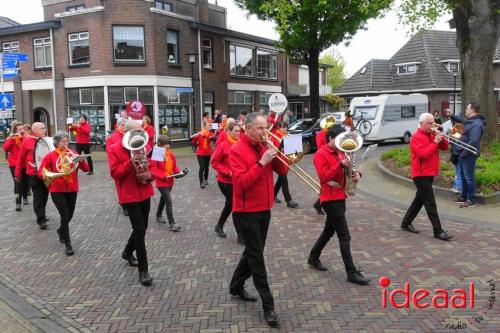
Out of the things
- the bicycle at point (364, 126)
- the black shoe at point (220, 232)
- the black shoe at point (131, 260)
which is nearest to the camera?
the black shoe at point (131, 260)

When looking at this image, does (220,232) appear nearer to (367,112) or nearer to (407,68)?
(367,112)

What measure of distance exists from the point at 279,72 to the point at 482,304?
101 feet

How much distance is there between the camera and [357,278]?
543 centimetres

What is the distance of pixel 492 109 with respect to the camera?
45.7 feet

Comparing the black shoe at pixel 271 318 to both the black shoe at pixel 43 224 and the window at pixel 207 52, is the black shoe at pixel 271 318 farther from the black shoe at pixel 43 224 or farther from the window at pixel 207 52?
the window at pixel 207 52

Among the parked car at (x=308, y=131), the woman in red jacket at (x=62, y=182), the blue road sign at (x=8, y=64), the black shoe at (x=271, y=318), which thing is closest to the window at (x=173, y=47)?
the blue road sign at (x=8, y=64)

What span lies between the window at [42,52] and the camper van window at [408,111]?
62.5ft

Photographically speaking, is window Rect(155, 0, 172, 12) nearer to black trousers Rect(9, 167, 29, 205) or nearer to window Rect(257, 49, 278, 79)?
window Rect(257, 49, 278, 79)

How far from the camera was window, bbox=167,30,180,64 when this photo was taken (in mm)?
25375

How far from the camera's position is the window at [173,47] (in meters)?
25.4

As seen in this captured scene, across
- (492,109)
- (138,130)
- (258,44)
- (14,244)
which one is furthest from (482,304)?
(258,44)

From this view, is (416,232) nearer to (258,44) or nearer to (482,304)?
(482,304)

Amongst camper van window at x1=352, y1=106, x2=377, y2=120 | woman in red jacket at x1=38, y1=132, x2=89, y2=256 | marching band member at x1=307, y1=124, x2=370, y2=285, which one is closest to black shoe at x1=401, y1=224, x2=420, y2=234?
marching band member at x1=307, y1=124, x2=370, y2=285

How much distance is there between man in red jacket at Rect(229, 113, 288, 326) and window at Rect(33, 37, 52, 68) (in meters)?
24.7
